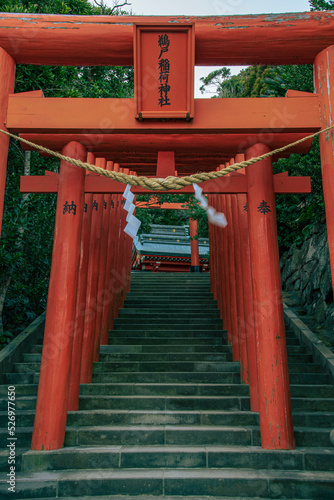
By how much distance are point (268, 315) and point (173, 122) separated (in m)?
2.28

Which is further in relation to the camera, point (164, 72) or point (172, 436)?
point (172, 436)

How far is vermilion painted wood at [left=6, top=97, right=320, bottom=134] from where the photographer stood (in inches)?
147

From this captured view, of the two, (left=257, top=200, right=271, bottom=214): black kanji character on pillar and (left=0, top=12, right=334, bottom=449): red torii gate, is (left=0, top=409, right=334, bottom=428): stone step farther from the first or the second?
(left=257, top=200, right=271, bottom=214): black kanji character on pillar

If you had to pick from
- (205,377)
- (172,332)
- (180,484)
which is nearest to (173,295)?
(172,332)

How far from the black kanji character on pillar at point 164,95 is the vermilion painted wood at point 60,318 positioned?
131cm

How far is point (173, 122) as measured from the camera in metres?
3.72

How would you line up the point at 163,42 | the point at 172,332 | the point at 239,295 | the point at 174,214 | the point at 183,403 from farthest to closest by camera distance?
the point at 174,214 → the point at 172,332 → the point at 239,295 → the point at 183,403 → the point at 163,42

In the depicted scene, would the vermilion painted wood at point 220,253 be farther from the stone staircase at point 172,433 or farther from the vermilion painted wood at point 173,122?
the vermilion painted wood at point 173,122

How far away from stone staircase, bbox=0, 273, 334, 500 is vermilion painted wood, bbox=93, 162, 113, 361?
0.98ft

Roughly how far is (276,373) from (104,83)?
8312 millimetres

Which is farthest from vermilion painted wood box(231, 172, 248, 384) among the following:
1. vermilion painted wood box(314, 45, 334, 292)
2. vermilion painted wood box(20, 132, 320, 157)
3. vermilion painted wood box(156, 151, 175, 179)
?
vermilion painted wood box(314, 45, 334, 292)

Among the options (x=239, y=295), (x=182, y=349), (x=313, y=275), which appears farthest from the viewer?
(x=313, y=275)

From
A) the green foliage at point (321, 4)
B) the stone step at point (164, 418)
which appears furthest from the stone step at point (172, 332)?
the green foliage at point (321, 4)

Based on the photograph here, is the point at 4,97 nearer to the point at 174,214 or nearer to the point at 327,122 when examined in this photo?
the point at 327,122
